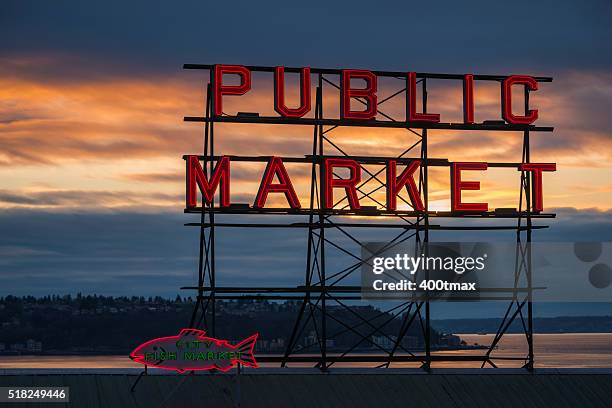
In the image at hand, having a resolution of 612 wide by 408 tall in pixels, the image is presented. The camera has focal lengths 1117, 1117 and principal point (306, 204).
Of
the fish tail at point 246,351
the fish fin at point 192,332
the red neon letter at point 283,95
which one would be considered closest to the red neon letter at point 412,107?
the red neon letter at point 283,95

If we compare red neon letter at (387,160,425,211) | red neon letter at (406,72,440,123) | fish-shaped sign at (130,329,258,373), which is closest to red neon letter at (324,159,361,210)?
red neon letter at (387,160,425,211)

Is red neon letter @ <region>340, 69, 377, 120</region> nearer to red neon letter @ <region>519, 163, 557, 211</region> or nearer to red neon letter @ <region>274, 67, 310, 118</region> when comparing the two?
red neon letter @ <region>274, 67, 310, 118</region>

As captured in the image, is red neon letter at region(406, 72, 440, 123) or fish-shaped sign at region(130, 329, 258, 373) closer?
fish-shaped sign at region(130, 329, 258, 373)

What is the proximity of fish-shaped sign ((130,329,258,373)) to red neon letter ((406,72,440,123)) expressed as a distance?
14.1 metres

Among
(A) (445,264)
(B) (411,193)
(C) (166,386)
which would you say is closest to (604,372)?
(A) (445,264)

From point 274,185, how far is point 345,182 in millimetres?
3406

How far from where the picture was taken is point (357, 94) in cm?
5191

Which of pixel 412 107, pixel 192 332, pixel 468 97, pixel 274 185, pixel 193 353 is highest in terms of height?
pixel 468 97

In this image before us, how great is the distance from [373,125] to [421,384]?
12061 mm

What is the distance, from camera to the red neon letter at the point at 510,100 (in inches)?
2099

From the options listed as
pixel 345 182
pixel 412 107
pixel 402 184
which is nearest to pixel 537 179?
pixel 402 184

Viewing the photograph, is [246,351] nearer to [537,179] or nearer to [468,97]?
[468,97]

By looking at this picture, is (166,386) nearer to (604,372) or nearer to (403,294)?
(403,294)

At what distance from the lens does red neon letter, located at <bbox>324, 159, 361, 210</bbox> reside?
2002 inches
